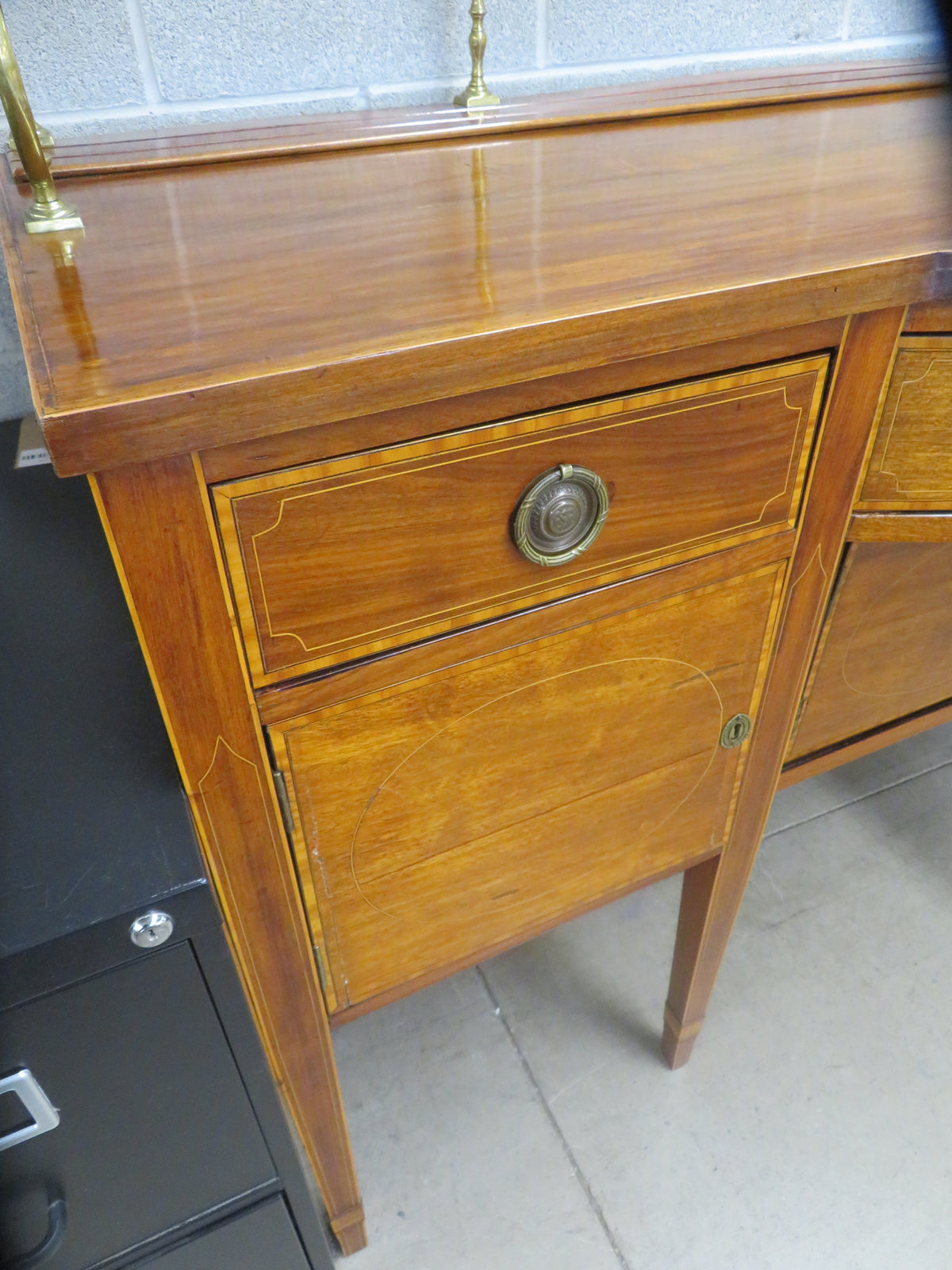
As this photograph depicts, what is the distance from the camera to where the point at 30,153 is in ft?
1.74

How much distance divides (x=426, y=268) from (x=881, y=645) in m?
0.50

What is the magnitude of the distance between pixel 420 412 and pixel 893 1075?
0.89 meters

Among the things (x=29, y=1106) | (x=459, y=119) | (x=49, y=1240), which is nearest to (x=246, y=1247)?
(x=49, y=1240)

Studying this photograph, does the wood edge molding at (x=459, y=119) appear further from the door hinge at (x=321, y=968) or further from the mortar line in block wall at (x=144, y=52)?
the door hinge at (x=321, y=968)

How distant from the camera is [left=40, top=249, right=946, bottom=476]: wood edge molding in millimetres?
347

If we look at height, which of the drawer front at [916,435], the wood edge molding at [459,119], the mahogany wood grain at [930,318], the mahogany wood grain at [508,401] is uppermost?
the wood edge molding at [459,119]

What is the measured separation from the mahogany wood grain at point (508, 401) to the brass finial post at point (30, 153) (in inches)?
11.0

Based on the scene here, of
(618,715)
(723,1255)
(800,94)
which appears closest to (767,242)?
(618,715)

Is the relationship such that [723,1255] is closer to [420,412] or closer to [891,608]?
[891,608]

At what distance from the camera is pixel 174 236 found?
0.54 meters

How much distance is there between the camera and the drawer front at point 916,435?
0.54 meters

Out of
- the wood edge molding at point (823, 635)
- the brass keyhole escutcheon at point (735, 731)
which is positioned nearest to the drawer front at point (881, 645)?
the wood edge molding at point (823, 635)

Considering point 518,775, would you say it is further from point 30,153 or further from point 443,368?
point 30,153

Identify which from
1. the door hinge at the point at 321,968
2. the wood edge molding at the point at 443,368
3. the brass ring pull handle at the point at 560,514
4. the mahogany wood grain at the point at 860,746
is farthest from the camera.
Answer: the mahogany wood grain at the point at 860,746
